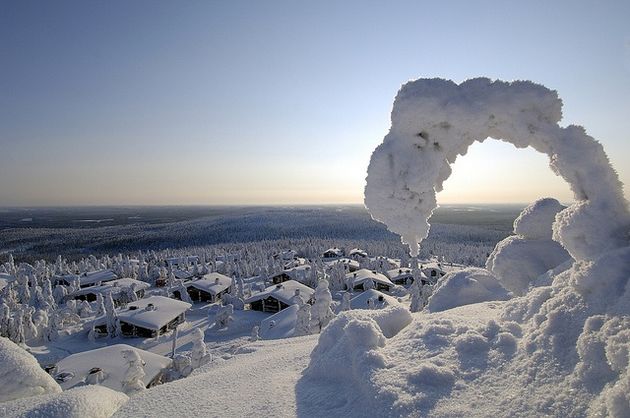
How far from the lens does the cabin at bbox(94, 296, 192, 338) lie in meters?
29.1

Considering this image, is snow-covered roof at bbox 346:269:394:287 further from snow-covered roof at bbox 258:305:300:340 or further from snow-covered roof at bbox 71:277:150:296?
snow-covered roof at bbox 71:277:150:296

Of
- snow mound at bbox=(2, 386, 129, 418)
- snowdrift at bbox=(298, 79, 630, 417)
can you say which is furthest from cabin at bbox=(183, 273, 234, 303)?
Result: snowdrift at bbox=(298, 79, 630, 417)

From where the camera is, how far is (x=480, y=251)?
79.7 metres

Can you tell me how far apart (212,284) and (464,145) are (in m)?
39.8

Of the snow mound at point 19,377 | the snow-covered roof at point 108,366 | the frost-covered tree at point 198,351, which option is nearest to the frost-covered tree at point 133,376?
the snow-covered roof at point 108,366

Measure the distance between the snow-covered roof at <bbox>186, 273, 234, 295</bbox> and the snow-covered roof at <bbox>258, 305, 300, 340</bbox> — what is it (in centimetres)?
1301

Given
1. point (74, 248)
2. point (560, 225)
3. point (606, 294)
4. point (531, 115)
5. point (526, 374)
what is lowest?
point (74, 248)

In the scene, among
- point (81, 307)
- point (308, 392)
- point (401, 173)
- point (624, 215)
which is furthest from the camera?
point (81, 307)

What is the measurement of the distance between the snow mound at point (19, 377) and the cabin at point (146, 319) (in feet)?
65.5

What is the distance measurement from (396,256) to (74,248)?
99233 millimetres

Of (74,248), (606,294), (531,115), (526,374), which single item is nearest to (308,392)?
(526,374)

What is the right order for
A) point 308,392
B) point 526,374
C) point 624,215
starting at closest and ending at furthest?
point 526,374 < point 624,215 < point 308,392

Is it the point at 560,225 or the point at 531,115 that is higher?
the point at 531,115

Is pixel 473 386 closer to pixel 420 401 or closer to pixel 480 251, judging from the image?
pixel 420 401
